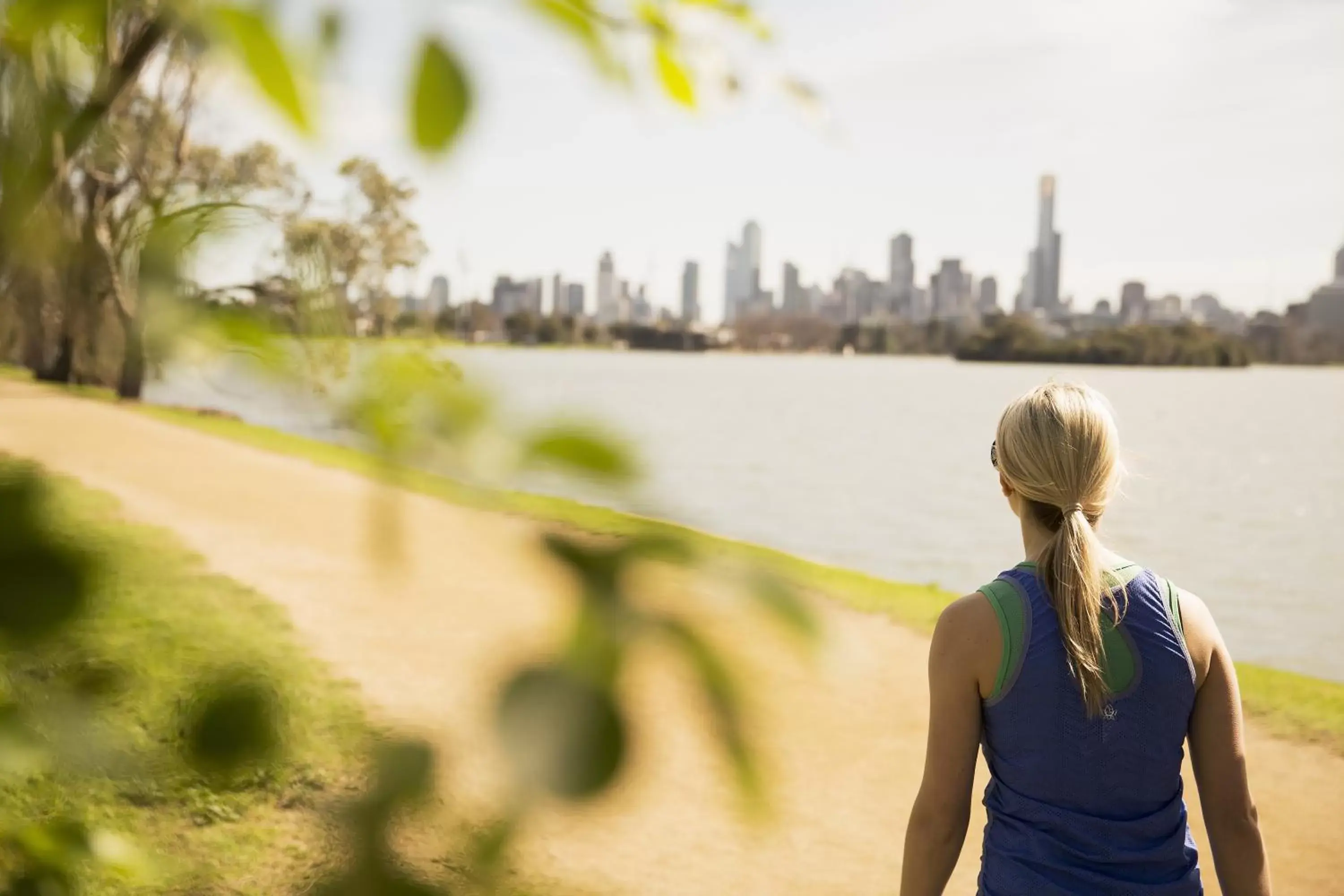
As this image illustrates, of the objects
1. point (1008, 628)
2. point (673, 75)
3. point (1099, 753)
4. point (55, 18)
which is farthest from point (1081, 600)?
point (55, 18)

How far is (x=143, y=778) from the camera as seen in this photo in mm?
423

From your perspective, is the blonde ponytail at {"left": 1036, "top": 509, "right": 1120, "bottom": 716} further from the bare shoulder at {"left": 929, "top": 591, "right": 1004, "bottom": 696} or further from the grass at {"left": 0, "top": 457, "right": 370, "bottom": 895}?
the grass at {"left": 0, "top": 457, "right": 370, "bottom": 895}

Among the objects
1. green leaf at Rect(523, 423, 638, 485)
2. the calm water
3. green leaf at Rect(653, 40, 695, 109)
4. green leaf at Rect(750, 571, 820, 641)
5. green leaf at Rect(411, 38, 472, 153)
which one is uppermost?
A: green leaf at Rect(653, 40, 695, 109)

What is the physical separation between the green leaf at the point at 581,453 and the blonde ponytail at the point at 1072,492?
5.15 feet

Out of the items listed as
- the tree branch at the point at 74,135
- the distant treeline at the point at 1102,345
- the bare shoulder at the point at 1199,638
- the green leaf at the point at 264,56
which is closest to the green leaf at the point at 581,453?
the green leaf at the point at 264,56

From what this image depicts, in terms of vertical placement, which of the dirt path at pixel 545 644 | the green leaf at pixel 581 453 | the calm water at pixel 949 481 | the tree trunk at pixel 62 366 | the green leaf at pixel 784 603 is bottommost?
the calm water at pixel 949 481

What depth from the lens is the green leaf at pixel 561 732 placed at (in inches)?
10.8

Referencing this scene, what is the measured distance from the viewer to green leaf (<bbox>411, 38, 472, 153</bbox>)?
1.07 ft

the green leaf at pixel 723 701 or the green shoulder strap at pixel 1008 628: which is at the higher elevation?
the green leaf at pixel 723 701

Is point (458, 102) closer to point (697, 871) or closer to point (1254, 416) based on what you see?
point (697, 871)

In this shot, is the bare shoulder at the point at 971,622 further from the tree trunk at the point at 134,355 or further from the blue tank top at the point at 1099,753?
the tree trunk at the point at 134,355

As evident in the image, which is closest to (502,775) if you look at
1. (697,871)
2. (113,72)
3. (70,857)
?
(113,72)

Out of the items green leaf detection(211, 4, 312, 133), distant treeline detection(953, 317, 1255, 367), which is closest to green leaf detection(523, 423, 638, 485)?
green leaf detection(211, 4, 312, 133)

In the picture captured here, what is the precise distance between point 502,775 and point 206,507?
11.7 metres
